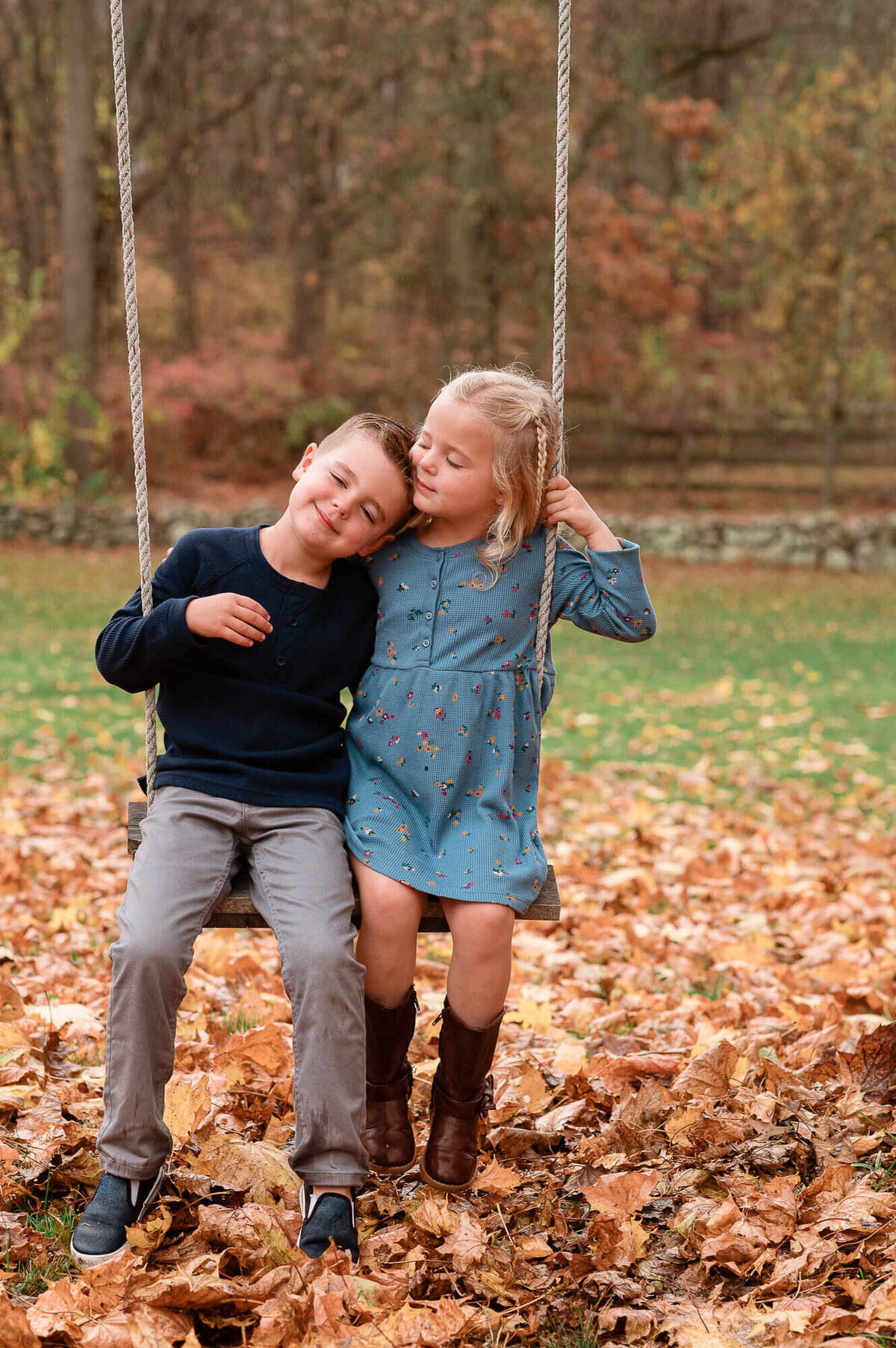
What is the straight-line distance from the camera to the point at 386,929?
2.30 metres

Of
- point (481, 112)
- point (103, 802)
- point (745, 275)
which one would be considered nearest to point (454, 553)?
point (103, 802)

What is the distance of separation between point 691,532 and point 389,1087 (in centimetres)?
1622

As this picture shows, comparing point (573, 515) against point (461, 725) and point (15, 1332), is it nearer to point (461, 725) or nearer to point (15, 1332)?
point (461, 725)

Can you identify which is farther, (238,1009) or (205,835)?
(238,1009)

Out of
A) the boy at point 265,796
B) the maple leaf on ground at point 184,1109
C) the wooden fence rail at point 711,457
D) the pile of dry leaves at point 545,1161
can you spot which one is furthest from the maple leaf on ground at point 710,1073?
the wooden fence rail at point 711,457

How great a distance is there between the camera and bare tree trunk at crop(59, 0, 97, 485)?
16328 millimetres

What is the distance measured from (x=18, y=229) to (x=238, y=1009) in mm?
20029

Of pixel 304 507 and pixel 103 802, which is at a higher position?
pixel 304 507

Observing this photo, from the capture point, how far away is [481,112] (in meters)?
17.8

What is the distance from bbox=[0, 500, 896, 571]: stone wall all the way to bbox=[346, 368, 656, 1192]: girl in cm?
1446

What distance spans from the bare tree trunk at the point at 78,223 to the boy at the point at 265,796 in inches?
623

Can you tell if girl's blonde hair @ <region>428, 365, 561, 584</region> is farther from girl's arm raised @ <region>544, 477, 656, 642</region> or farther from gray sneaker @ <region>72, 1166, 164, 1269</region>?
gray sneaker @ <region>72, 1166, 164, 1269</region>

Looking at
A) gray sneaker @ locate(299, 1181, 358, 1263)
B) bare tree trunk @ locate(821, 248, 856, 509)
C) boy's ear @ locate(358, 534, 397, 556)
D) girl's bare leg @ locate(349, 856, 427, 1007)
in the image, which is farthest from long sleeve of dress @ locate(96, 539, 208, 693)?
bare tree trunk @ locate(821, 248, 856, 509)

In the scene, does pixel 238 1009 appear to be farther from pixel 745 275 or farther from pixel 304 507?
pixel 745 275
